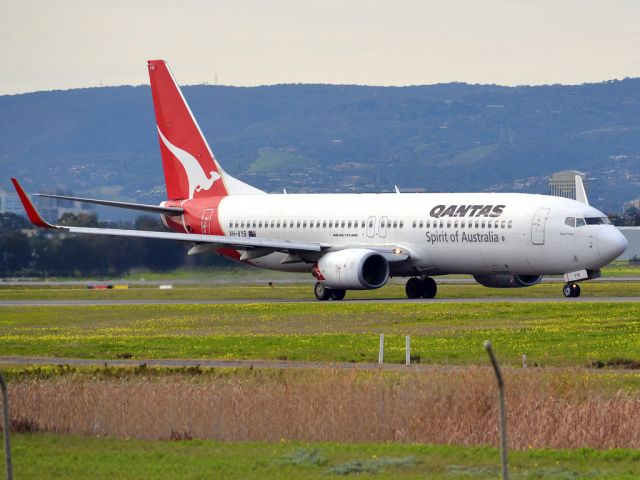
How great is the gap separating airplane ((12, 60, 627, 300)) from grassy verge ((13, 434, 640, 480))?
36.5 metres

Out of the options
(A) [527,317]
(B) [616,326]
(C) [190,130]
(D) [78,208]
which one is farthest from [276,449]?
(D) [78,208]

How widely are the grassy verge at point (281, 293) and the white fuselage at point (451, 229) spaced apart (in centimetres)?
263

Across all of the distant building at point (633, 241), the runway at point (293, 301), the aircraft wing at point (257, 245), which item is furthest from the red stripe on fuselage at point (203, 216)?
the distant building at point (633, 241)

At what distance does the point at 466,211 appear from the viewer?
62.0 m

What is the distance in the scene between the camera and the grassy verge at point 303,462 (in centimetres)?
2155

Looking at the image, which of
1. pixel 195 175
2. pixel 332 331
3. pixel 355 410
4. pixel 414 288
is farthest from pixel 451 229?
pixel 355 410

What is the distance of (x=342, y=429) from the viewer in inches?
1022

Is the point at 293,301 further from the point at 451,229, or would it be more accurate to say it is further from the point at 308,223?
the point at 451,229

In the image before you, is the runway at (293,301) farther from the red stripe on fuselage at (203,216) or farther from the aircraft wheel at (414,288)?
the red stripe on fuselage at (203,216)

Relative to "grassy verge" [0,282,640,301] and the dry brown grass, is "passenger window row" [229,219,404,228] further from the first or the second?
the dry brown grass

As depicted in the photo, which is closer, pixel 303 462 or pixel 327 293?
pixel 303 462

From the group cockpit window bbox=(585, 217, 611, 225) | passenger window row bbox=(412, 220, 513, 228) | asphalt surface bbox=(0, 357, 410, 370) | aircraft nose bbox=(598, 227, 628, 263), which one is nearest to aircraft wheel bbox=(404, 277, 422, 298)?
passenger window row bbox=(412, 220, 513, 228)

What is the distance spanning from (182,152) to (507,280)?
63.2 feet

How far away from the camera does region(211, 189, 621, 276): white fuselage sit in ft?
195
